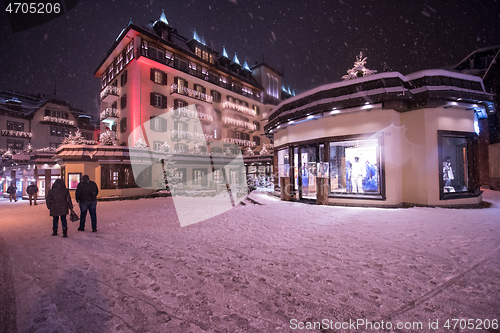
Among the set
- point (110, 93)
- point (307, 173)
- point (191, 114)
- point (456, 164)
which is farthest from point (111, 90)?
point (456, 164)

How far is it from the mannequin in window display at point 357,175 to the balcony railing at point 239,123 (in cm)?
2258

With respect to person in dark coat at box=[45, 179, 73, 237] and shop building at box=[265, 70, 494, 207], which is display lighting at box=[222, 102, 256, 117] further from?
person in dark coat at box=[45, 179, 73, 237]

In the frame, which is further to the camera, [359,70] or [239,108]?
[239,108]

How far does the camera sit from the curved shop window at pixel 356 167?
10166mm

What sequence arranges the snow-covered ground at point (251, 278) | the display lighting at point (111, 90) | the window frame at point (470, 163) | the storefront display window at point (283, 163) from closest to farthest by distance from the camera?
the snow-covered ground at point (251, 278), the window frame at point (470, 163), the storefront display window at point (283, 163), the display lighting at point (111, 90)

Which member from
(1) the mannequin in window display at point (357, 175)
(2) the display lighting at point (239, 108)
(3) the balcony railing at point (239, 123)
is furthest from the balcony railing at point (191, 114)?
(1) the mannequin in window display at point (357, 175)

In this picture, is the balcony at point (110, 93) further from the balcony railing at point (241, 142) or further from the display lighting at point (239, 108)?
the balcony railing at point (241, 142)

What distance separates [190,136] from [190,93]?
545 cm

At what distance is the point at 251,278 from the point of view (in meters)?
3.60

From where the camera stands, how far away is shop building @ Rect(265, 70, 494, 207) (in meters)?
9.49

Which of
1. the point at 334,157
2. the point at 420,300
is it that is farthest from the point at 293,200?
the point at 420,300

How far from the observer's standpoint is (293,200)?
12.6 m

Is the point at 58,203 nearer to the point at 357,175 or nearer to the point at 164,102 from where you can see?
the point at 357,175

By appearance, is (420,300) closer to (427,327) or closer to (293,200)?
(427,327)
